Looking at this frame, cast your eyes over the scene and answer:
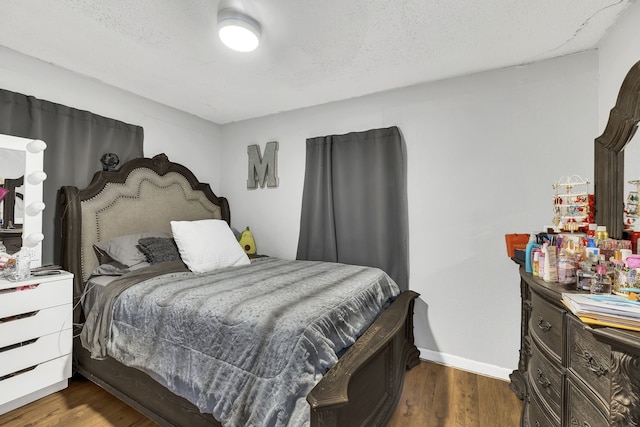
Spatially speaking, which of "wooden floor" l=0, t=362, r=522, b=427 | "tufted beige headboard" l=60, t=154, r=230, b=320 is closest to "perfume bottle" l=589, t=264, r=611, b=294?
"wooden floor" l=0, t=362, r=522, b=427

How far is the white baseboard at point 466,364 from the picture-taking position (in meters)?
2.22

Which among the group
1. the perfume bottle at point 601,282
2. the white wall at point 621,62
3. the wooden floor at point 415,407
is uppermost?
the white wall at point 621,62

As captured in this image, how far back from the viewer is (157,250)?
239 centimetres

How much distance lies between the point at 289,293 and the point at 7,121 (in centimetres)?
236

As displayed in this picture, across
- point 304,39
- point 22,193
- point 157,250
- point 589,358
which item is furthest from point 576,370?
point 22,193

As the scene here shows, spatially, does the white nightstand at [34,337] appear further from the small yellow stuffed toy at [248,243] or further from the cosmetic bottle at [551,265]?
the cosmetic bottle at [551,265]

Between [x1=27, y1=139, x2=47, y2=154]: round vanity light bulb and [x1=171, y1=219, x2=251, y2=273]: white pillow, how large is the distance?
40.1 inches

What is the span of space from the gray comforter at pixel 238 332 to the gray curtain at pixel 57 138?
34.4 inches

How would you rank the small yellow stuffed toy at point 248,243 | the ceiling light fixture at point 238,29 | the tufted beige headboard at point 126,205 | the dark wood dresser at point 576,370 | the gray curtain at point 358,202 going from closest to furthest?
1. the dark wood dresser at point 576,370
2. the ceiling light fixture at point 238,29
3. the tufted beige headboard at point 126,205
4. the gray curtain at point 358,202
5. the small yellow stuffed toy at point 248,243

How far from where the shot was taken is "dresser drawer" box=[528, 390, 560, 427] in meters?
1.12

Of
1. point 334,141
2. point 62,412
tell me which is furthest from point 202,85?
point 62,412

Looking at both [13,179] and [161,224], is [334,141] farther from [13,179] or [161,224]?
[13,179]

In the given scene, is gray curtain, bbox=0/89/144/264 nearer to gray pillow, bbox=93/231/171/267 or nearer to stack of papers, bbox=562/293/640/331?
gray pillow, bbox=93/231/171/267

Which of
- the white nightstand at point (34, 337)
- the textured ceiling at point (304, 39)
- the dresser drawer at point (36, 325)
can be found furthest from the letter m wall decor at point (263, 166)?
the dresser drawer at point (36, 325)
